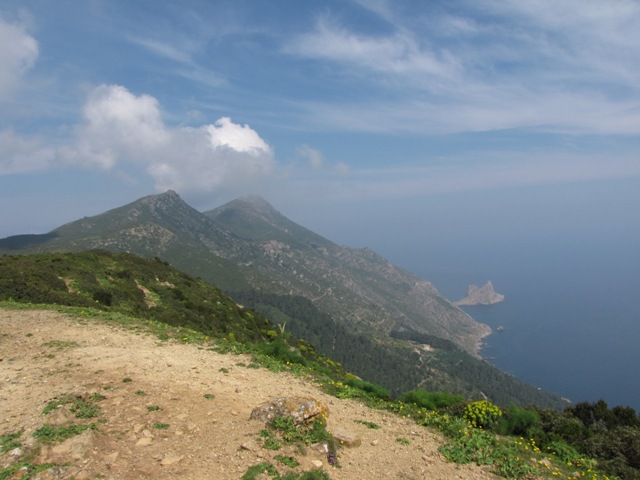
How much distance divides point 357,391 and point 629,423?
11.0m

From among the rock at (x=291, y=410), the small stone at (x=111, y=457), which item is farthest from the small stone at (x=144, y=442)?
the rock at (x=291, y=410)

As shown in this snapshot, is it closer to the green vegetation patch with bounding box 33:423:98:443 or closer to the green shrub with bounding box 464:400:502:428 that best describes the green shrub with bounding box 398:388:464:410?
the green shrub with bounding box 464:400:502:428

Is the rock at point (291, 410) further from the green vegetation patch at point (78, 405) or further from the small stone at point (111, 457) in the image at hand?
the green vegetation patch at point (78, 405)

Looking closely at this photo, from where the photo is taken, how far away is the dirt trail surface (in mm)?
8852

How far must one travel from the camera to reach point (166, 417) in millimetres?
10805

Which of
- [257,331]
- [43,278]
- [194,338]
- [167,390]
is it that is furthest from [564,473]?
[43,278]

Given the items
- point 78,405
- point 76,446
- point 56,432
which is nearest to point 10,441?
point 56,432

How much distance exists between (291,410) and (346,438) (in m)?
1.79

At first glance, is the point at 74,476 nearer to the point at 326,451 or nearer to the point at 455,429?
the point at 326,451

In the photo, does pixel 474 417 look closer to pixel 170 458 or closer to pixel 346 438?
pixel 346 438

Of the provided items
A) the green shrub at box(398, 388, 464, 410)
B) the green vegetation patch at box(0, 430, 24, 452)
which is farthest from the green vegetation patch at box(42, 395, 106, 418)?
the green shrub at box(398, 388, 464, 410)

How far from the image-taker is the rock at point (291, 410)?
35.5ft

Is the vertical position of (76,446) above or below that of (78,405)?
below

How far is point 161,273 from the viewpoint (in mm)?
43719
